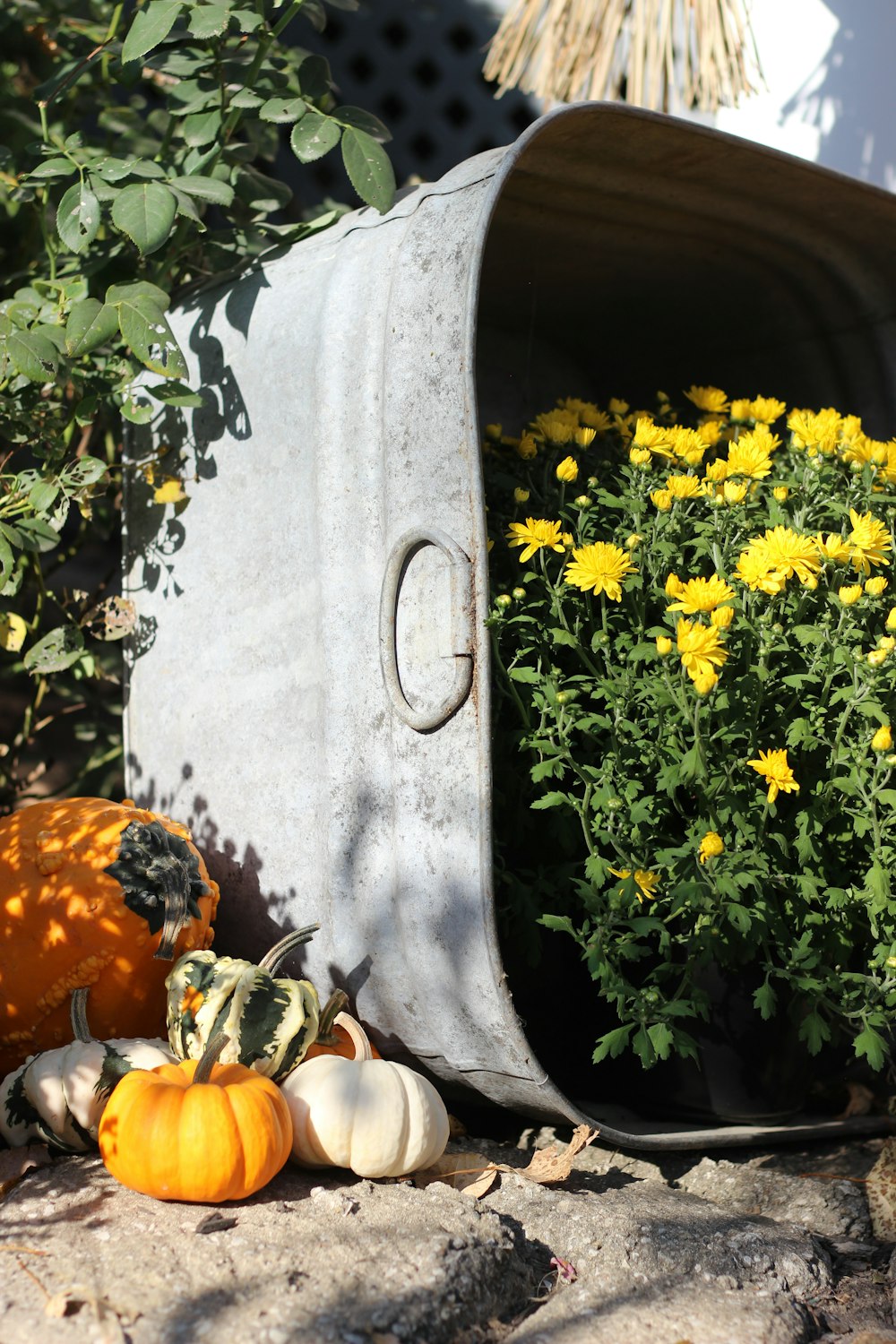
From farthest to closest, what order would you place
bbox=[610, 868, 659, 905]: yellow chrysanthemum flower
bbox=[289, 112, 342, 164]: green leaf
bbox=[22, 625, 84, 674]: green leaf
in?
bbox=[22, 625, 84, 674]: green leaf < bbox=[289, 112, 342, 164]: green leaf < bbox=[610, 868, 659, 905]: yellow chrysanthemum flower

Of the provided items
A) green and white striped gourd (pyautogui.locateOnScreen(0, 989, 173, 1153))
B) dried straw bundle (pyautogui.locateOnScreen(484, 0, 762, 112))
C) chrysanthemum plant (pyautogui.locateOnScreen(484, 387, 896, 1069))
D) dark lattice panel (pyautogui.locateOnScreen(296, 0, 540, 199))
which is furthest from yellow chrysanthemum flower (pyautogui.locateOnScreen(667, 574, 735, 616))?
dark lattice panel (pyautogui.locateOnScreen(296, 0, 540, 199))

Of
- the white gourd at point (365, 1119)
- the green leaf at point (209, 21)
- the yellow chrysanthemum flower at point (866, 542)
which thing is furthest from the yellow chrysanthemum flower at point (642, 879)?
the green leaf at point (209, 21)

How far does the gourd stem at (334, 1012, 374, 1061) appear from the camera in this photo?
177cm

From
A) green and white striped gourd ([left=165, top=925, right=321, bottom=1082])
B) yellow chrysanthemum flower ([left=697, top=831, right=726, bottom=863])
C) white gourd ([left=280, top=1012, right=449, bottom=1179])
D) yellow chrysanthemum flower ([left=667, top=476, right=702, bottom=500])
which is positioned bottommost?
white gourd ([left=280, top=1012, right=449, bottom=1179])

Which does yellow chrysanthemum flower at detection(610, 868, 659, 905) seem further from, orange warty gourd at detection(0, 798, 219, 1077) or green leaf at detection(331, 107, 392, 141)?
green leaf at detection(331, 107, 392, 141)

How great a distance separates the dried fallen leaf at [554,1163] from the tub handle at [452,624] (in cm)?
63

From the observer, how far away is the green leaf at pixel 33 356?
195 centimetres

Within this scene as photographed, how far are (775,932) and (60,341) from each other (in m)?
1.50

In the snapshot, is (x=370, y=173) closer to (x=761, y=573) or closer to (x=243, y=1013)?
(x=761, y=573)

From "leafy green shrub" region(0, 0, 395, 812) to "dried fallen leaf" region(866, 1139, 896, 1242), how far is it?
5.16 feet

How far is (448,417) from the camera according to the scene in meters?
1.72

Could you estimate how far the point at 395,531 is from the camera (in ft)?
5.87

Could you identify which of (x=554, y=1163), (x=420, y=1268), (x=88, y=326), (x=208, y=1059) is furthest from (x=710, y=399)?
(x=420, y=1268)

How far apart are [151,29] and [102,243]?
456 mm
